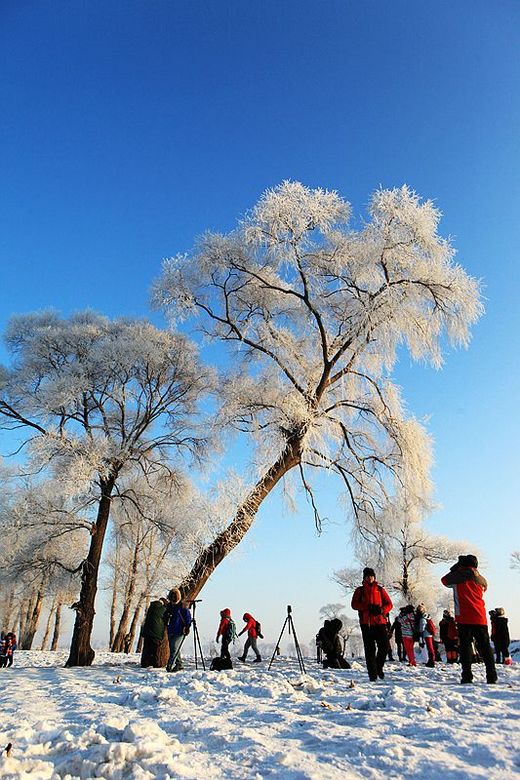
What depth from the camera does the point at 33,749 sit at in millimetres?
4219

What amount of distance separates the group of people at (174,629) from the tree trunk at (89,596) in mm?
2393

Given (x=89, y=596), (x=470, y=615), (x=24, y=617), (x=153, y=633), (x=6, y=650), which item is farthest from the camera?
(x=24, y=617)

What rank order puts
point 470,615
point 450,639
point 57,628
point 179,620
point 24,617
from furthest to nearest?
point 24,617, point 57,628, point 450,639, point 179,620, point 470,615

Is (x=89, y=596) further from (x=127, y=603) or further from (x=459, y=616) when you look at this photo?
(x=127, y=603)

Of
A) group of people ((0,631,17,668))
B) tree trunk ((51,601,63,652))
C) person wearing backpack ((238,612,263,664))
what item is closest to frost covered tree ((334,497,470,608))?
person wearing backpack ((238,612,263,664))

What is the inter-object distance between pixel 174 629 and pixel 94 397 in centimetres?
757

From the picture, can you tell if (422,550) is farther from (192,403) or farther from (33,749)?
(33,749)

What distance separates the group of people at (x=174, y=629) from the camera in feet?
36.1

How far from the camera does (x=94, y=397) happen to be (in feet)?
52.1

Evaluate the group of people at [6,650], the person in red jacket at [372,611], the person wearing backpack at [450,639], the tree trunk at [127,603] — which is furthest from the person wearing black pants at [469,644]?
the tree trunk at [127,603]

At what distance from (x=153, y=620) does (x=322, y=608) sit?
167 ft

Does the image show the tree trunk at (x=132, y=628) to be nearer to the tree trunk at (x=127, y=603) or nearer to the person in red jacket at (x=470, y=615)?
the tree trunk at (x=127, y=603)

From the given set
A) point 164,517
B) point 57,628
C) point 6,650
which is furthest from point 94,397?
point 57,628

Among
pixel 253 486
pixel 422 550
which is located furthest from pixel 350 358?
pixel 422 550
